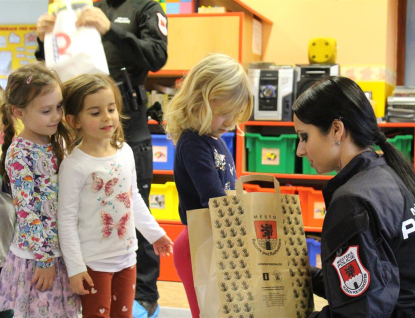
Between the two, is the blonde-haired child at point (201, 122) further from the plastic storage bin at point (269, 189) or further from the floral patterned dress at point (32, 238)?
the plastic storage bin at point (269, 189)

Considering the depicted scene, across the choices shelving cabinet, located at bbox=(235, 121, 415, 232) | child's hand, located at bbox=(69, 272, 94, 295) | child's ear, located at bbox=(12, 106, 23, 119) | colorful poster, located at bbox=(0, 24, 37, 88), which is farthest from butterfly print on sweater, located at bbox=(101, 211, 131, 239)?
colorful poster, located at bbox=(0, 24, 37, 88)

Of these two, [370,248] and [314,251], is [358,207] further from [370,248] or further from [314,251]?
[314,251]

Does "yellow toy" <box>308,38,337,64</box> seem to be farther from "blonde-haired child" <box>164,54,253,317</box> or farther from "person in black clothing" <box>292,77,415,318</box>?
"person in black clothing" <box>292,77,415,318</box>

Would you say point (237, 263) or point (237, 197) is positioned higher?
point (237, 197)

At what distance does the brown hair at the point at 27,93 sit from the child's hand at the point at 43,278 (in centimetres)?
33

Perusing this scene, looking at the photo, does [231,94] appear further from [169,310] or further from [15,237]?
[169,310]

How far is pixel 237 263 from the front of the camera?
4.78ft

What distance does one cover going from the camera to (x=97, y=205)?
71.9 inches

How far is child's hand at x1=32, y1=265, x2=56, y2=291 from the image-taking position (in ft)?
5.54

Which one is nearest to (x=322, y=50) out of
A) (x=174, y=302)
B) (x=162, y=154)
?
(x=162, y=154)

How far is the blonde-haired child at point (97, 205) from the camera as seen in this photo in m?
1.76

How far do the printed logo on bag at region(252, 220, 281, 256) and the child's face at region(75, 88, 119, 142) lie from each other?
657mm

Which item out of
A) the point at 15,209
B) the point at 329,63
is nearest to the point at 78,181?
the point at 15,209

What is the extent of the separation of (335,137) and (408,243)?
313 millimetres
